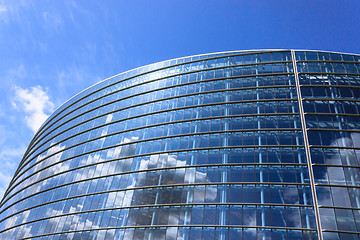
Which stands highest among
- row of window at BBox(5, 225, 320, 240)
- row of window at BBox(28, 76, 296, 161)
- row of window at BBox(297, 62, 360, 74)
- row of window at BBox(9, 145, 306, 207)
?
row of window at BBox(297, 62, 360, 74)

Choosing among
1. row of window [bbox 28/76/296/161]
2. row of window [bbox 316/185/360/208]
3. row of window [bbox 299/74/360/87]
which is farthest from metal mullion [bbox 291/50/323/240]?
row of window [bbox 28/76/296/161]

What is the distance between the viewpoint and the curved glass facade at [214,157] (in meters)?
30.1

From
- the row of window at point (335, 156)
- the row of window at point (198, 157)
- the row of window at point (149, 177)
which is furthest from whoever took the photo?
the row of window at point (198, 157)

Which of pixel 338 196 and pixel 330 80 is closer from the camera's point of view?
pixel 338 196

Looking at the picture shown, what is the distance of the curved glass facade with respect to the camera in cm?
3014

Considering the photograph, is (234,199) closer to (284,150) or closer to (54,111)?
(284,150)

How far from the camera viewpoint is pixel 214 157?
35.4 meters

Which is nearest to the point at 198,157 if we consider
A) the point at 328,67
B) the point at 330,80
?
the point at 330,80

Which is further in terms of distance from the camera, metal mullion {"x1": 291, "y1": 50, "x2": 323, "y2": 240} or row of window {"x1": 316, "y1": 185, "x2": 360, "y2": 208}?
row of window {"x1": 316, "y1": 185, "x2": 360, "y2": 208}

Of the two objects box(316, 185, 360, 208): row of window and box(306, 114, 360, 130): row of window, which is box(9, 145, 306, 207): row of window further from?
box(306, 114, 360, 130): row of window

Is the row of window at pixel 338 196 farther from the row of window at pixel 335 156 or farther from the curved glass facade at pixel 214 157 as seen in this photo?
the row of window at pixel 335 156

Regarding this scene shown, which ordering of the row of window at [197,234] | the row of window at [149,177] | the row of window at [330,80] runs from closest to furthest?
the row of window at [197,234] < the row of window at [149,177] < the row of window at [330,80]

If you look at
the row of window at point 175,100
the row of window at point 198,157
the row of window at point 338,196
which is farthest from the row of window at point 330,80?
the row of window at point 338,196

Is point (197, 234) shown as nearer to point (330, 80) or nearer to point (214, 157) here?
point (214, 157)
